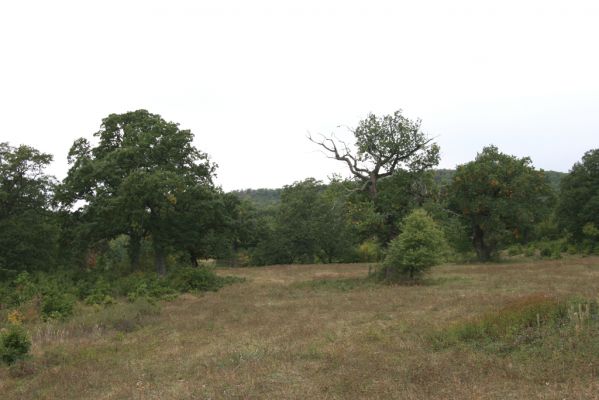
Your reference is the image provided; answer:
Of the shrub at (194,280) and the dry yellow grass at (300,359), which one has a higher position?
the shrub at (194,280)

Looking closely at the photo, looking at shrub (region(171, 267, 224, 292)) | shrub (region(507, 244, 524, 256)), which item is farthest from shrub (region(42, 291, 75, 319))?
shrub (region(507, 244, 524, 256))

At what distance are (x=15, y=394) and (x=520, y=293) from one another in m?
20.0

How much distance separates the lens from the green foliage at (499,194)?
42000mm

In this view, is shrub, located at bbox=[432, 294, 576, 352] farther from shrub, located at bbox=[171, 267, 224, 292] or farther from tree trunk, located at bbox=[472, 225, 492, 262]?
tree trunk, located at bbox=[472, 225, 492, 262]

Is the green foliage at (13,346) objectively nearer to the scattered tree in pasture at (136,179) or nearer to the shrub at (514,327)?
the shrub at (514,327)

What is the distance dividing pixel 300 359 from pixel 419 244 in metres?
18.0

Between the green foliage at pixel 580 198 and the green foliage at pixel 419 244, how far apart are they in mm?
28140

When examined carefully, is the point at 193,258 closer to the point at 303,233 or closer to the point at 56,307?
the point at 303,233

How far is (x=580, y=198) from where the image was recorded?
4841 cm

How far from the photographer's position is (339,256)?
2682 inches

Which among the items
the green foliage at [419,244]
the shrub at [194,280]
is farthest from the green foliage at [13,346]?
the green foliage at [419,244]

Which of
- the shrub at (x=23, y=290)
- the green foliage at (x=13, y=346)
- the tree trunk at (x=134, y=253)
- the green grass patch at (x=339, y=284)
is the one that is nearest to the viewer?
the green foliage at (x=13, y=346)

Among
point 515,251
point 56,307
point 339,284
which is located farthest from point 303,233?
point 56,307

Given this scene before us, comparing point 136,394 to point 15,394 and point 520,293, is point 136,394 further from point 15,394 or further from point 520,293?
point 520,293
